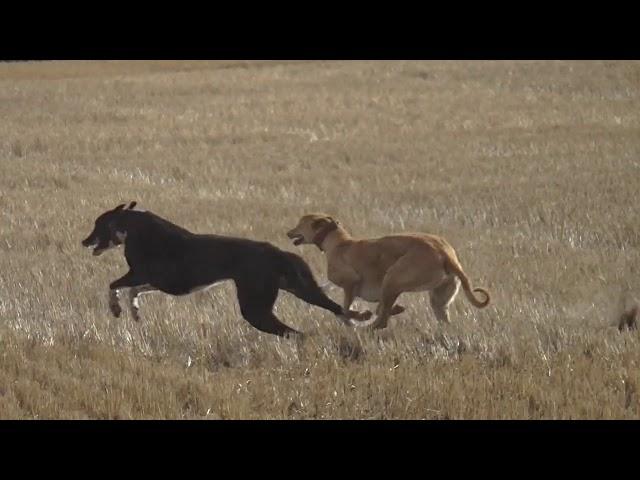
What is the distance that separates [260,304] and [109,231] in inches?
46.8

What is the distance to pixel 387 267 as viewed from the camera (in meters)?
7.12

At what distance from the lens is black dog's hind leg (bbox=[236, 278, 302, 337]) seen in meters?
6.98

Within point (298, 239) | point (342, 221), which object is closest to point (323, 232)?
point (298, 239)

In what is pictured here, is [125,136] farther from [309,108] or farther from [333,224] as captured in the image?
[333,224]

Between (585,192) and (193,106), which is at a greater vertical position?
(193,106)

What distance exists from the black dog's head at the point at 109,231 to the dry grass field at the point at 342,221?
605 mm

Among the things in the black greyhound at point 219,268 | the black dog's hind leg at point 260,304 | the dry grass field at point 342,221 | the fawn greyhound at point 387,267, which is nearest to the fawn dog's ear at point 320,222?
the fawn greyhound at point 387,267

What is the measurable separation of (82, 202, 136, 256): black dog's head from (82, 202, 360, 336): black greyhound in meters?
0.11

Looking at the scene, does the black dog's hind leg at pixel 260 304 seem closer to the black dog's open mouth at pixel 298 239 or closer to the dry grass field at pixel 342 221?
the dry grass field at pixel 342 221

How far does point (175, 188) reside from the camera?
14102 millimetres

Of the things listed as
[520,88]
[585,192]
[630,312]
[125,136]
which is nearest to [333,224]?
[630,312]

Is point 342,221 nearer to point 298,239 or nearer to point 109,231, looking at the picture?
point 298,239

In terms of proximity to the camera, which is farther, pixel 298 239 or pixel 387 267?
pixel 298 239

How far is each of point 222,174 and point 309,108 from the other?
7.53m
